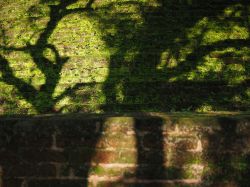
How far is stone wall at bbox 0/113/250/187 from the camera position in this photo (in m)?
2.69

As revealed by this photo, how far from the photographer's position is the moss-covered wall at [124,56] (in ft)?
15.1

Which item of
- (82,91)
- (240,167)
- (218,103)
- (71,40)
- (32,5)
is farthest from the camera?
(32,5)

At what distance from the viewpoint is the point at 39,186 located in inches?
111

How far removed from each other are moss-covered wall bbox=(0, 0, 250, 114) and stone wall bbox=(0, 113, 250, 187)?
66.9 inches

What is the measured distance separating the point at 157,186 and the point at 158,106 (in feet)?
6.04

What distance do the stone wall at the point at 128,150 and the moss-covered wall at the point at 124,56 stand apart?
170 centimetres

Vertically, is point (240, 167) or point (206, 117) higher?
point (206, 117)

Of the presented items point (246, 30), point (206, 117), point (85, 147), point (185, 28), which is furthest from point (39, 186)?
point (246, 30)

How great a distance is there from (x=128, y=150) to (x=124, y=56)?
Result: 267cm

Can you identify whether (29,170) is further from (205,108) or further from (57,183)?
(205,108)

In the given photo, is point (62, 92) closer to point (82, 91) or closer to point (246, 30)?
point (82, 91)

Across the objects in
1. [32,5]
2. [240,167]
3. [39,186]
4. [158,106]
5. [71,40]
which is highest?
[32,5]

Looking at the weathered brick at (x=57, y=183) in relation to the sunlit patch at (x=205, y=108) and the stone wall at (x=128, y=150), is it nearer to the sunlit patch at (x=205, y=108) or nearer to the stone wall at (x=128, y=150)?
the stone wall at (x=128, y=150)

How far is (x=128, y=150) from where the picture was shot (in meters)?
2.73
